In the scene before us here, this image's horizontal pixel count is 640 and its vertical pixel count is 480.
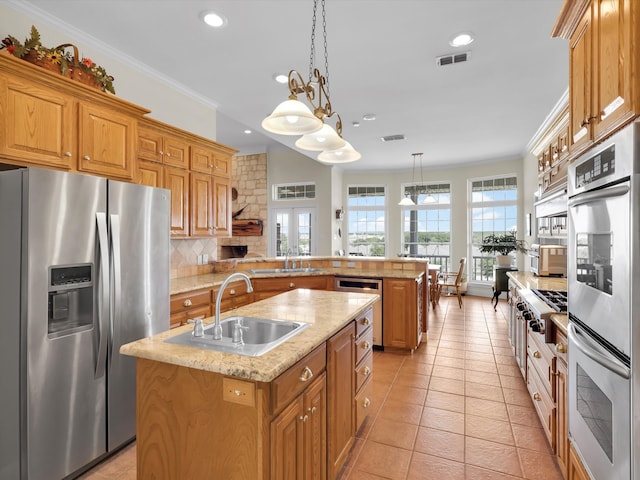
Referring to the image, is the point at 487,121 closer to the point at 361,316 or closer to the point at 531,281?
the point at 531,281

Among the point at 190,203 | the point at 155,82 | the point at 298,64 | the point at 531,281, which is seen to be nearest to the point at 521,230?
the point at 531,281

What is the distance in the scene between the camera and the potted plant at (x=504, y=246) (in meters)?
6.46

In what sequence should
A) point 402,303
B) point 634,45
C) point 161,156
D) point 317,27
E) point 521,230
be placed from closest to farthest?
point 634,45 → point 317,27 → point 161,156 → point 402,303 → point 521,230

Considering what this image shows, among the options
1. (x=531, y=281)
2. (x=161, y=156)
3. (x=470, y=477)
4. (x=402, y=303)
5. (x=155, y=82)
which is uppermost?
(x=155, y=82)

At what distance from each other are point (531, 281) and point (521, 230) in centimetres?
439

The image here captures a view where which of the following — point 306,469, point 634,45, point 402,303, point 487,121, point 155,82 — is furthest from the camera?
point 487,121

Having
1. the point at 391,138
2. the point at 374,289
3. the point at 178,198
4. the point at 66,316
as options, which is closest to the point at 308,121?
the point at 66,316

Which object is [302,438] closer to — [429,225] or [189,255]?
[189,255]

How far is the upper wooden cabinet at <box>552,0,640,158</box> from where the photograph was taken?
111cm

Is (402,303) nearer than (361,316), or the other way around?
(361,316)

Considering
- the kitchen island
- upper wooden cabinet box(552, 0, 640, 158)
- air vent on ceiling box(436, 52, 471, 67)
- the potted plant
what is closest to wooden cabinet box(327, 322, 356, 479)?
the kitchen island

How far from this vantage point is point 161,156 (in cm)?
323

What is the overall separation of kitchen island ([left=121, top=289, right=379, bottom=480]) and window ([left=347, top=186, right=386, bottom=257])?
23.2ft

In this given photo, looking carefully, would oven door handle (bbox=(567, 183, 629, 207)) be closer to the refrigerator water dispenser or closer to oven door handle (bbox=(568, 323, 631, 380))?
oven door handle (bbox=(568, 323, 631, 380))
